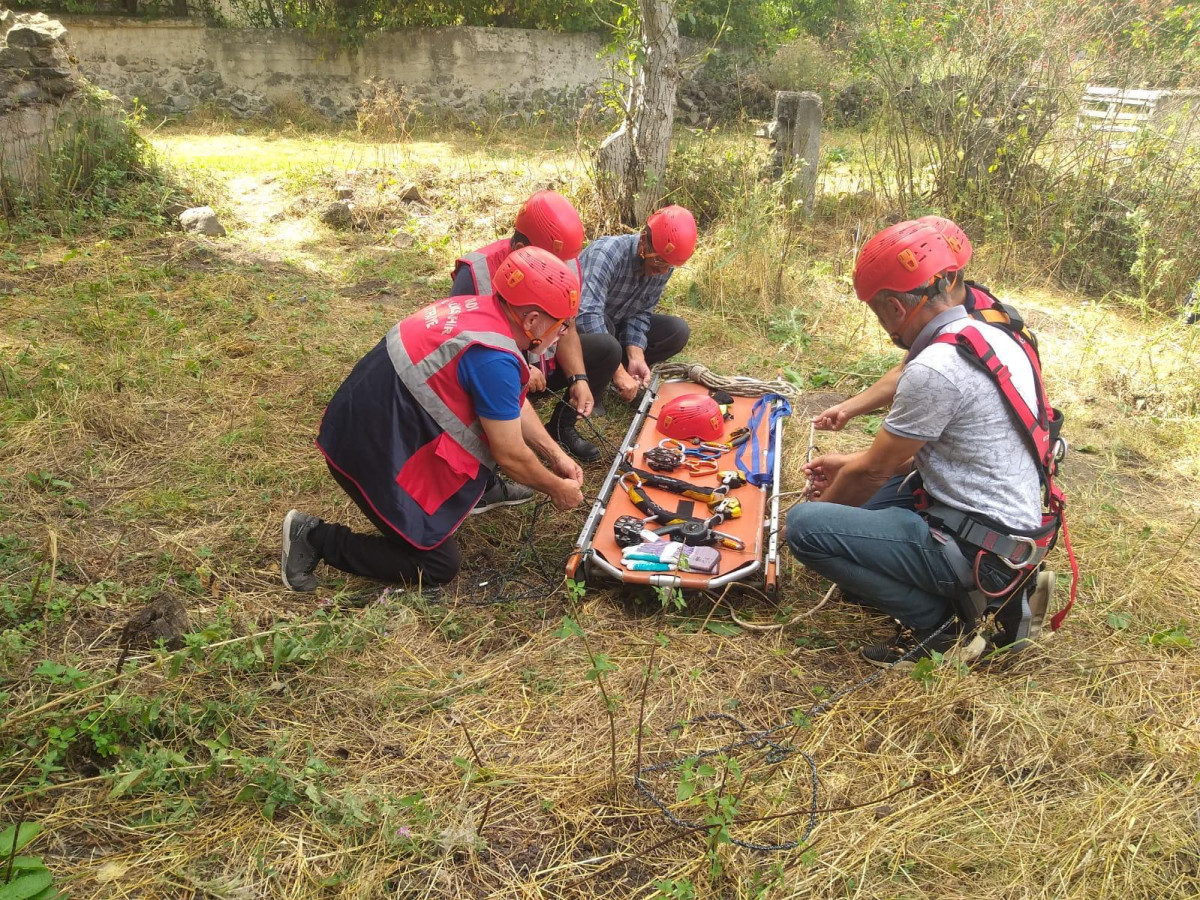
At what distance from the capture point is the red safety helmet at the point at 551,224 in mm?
3967

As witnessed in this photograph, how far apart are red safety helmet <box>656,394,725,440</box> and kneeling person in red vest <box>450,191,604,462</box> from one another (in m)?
0.45

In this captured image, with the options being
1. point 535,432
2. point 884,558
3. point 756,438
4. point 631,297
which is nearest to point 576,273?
point 535,432

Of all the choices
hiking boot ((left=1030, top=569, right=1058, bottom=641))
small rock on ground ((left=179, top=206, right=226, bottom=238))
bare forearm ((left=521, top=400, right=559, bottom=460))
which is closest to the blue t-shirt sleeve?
bare forearm ((left=521, top=400, right=559, bottom=460))

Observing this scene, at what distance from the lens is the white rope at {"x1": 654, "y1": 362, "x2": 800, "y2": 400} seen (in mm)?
4812

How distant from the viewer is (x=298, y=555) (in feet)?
11.0

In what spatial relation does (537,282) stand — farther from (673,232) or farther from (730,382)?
(730,382)

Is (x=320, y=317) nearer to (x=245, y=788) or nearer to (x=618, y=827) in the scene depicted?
(x=245, y=788)

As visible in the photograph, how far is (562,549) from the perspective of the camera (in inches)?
150

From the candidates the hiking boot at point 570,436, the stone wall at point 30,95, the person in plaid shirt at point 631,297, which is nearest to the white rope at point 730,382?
the person in plaid shirt at point 631,297

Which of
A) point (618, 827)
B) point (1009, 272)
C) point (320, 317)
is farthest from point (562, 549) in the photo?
point (1009, 272)

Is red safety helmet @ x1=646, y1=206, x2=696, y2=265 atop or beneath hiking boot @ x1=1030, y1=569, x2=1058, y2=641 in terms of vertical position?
atop

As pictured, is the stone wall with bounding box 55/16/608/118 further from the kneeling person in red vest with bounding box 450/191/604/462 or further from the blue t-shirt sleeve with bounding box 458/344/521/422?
the blue t-shirt sleeve with bounding box 458/344/521/422

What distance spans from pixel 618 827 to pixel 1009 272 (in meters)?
7.01

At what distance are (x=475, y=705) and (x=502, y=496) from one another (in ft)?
5.07
